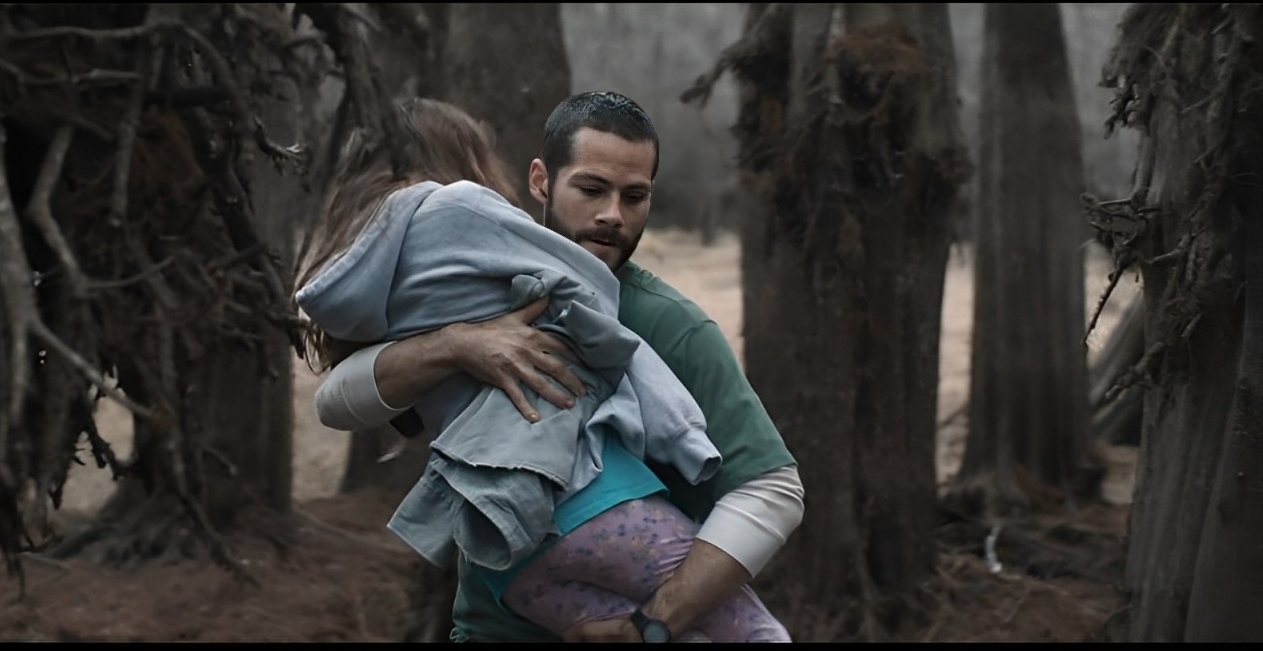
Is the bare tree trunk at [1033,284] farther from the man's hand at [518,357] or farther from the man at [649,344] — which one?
the man's hand at [518,357]

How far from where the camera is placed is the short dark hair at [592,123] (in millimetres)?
2191

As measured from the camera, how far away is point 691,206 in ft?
75.9

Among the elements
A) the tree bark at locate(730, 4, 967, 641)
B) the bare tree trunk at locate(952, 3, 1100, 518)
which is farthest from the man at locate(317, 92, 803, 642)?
the bare tree trunk at locate(952, 3, 1100, 518)

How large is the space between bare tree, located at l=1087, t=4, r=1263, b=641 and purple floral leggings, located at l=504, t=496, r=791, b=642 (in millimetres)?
2148

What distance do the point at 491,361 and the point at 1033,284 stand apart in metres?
7.44

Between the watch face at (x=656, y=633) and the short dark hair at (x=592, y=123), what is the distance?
0.70 metres

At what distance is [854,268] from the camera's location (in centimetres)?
646

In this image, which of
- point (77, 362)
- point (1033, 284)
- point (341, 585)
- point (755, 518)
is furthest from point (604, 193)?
point (1033, 284)

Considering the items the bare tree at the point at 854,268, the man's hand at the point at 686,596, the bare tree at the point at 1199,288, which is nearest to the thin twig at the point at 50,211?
the man's hand at the point at 686,596

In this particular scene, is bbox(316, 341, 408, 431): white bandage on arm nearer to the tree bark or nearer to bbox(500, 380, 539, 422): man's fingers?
bbox(500, 380, 539, 422): man's fingers

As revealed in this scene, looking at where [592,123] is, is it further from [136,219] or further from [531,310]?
[136,219]

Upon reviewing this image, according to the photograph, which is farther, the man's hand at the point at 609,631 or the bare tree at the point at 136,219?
the bare tree at the point at 136,219

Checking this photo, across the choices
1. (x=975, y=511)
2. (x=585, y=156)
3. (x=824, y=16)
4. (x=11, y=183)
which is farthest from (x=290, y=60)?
(x=975, y=511)

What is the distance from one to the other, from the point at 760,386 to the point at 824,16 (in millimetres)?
1911
